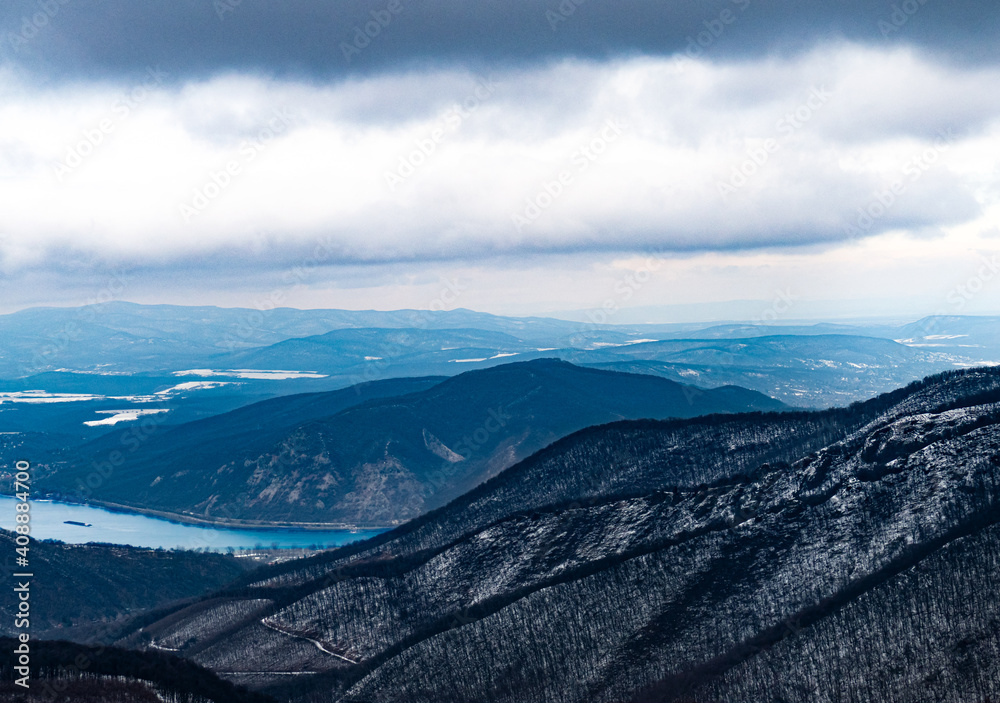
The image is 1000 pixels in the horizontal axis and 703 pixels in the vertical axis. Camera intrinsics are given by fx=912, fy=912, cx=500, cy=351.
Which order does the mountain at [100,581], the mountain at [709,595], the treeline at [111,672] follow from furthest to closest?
the mountain at [100,581]
the mountain at [709,595]
the treeline at [111,672]

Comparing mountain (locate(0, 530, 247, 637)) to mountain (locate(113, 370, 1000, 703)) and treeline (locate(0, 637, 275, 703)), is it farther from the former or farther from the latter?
treeline (locate(0, 637, 275, 703))

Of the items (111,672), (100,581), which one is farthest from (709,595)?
(100,581)

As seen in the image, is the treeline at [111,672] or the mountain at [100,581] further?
the mountain at [100,581]

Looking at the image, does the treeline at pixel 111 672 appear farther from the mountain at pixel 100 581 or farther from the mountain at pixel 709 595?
the mountain at pixel 100 581

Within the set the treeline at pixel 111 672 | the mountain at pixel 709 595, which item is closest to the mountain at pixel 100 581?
the mountain at pixel 709 595

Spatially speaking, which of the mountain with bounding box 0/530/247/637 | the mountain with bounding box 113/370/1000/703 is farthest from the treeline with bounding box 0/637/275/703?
the mountain with bounding box 0/530/247/637

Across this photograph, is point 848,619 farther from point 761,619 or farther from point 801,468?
point 801,468

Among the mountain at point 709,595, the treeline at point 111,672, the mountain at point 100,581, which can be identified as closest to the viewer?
the treeline at point 111,672

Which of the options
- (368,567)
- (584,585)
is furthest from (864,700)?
(368,567)

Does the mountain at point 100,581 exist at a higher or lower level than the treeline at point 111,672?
lower
